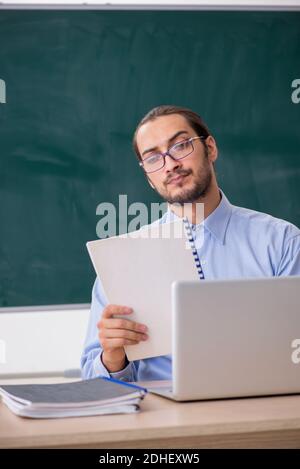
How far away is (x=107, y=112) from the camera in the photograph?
126 inches

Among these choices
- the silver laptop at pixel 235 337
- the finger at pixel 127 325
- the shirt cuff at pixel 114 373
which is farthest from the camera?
the shirt cuff at pixel 114 373

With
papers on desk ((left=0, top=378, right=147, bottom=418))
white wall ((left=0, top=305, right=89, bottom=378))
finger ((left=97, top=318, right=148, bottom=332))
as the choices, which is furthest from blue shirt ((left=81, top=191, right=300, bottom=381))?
white wall ((left=0, top=305, right=89, bottom=378))

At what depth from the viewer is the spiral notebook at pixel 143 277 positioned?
62.8 inches

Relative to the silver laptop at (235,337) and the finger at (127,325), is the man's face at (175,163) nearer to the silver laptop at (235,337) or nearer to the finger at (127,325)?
the finger at (127,325)

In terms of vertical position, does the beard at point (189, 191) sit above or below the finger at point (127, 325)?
above

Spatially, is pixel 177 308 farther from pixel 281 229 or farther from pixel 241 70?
pixel 241 70

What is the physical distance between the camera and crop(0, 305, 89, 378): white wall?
3064 millimetres

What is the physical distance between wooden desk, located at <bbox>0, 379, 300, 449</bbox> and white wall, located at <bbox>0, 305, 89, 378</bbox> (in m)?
1.73

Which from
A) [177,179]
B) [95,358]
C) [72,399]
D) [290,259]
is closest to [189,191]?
[177,179]

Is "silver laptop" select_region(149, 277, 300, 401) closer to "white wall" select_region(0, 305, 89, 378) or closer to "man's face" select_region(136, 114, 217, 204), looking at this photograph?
"man's face" select_region(136, 114, 217, 204)

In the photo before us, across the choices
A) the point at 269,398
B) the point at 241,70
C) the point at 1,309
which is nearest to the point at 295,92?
the point at 241,70

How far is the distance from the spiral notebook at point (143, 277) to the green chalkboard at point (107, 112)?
154 centimetres

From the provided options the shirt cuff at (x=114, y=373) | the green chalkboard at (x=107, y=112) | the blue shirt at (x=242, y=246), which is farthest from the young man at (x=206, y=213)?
the green chalkboard at (x=107, y=112)

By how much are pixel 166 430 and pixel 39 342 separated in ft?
6.38
